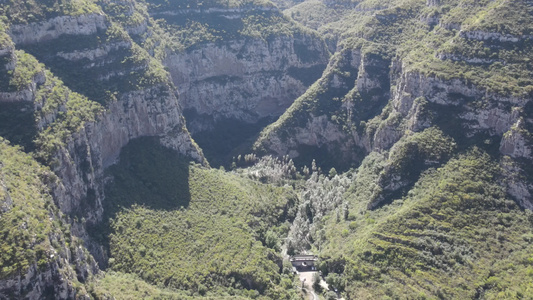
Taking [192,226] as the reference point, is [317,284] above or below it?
below

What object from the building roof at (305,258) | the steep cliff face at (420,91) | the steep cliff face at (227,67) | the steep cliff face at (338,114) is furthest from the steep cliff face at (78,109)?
the steep cliff face at (420,91)

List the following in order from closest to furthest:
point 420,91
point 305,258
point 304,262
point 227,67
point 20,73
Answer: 1. point 20,73
2. point 304,262
3. point 305,258
4. point 420,91
5. point 227,67

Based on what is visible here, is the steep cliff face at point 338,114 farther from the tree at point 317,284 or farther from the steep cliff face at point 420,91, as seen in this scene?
the tree at point 317,284

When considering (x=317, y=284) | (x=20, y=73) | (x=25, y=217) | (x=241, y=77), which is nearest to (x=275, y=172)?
(x=317, y=284)

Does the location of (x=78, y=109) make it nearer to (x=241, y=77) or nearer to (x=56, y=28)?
(x=56, y=28)

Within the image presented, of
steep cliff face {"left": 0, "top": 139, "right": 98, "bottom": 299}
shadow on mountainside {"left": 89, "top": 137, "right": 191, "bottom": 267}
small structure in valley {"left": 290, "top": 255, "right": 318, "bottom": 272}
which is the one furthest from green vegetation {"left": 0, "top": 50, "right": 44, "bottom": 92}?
small structure in valley {"left": 290, "top": 255, "right": 318, "bottom": 272}

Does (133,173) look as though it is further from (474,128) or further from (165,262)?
(474,128)
